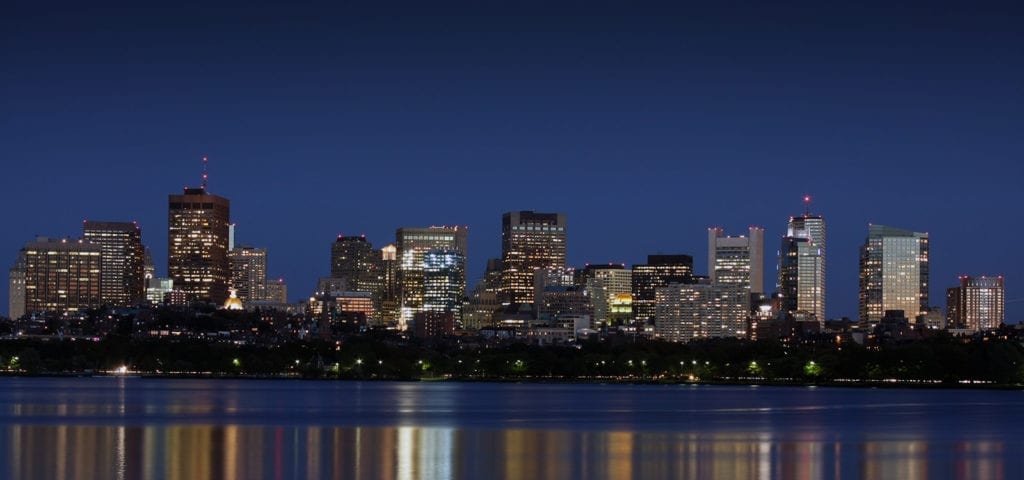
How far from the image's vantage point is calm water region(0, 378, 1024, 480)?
51.2 metres

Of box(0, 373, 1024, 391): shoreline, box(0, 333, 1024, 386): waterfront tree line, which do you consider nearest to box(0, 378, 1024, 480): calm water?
box(0, 373, 1024, 391): shoreline

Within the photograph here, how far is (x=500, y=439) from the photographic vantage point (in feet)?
213

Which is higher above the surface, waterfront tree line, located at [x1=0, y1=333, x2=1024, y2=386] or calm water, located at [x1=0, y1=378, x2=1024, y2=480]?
calm water, located at [x1=0, y1=378, x2=1024, y2=480]

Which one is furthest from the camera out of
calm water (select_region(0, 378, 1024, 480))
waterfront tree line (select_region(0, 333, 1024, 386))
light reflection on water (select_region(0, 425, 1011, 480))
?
waterfront tree line (select_region(0, 333, 1024, 386))

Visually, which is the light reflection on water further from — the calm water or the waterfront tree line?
the waterfront tree line

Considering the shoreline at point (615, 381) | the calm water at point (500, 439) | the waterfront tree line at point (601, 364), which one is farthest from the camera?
the waterfront tree line at point (601, 364)

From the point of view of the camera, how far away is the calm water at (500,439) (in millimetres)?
51219

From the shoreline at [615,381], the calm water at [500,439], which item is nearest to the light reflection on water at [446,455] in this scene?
the calm water at [500,439]

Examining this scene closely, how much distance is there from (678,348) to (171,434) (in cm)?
13129

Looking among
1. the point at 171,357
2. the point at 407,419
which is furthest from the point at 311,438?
the point at 171,357

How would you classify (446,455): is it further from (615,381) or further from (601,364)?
(601,364)

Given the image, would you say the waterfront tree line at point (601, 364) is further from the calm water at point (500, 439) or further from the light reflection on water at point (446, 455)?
the light reflection on water at point (446, 455)

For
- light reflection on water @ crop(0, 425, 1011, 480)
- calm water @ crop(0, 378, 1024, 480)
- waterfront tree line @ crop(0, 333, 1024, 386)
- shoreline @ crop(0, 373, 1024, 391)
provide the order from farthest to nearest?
waterfront tree line @ crop(0, 333, 1024, 386)
shoreline @ crop(0, 373, 1024, 391)
calm water @ crop(0, 378, 1024, 480)
light reflection on water @ crop(0, 425, 1011, 480)

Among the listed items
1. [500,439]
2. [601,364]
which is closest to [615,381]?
[601,364]
